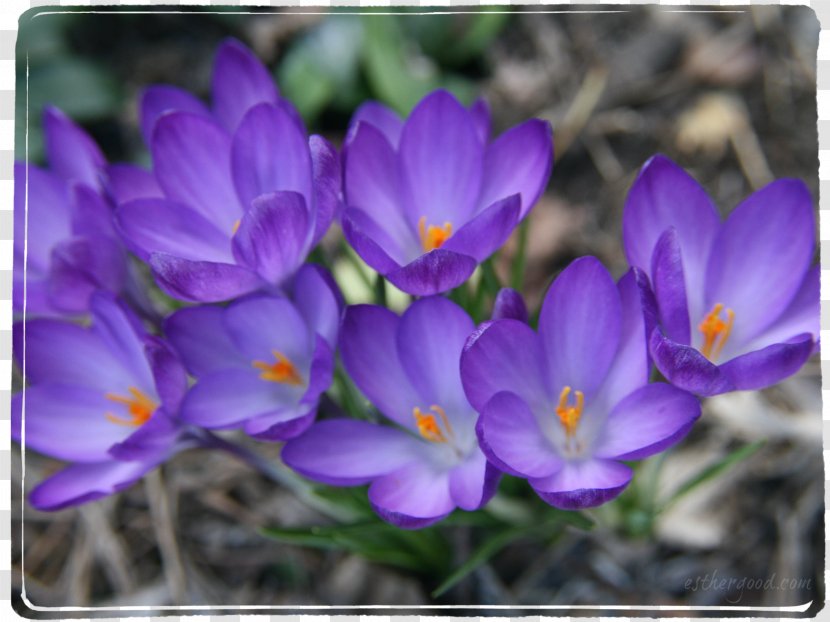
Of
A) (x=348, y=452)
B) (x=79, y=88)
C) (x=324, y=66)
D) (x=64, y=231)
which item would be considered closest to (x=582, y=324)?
(x=348, y=452)

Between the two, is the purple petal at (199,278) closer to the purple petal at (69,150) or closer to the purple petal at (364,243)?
the purple petal at (364,243)

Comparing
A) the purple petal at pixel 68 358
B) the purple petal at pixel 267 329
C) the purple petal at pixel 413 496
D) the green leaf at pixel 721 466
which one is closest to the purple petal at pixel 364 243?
the purple petal at pixel 267 329

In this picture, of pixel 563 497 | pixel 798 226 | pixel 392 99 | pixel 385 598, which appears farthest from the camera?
pixel 392 99

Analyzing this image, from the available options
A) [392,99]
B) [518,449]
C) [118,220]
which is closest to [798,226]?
[518,449]

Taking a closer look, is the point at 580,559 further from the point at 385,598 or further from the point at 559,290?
the point at 559,290

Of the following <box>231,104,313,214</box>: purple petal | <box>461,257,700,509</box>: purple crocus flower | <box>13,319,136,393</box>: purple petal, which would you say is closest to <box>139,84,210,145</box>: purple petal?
<box>231,104,313,214</box>: purple petal

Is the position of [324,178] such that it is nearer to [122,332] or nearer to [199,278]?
[199,278]

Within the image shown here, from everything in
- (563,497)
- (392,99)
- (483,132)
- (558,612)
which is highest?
(483,132)
